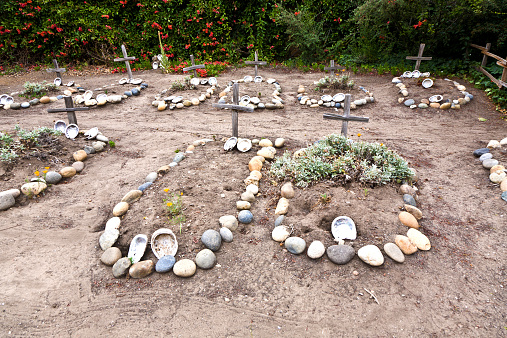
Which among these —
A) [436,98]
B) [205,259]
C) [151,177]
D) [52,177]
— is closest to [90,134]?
[52,177]

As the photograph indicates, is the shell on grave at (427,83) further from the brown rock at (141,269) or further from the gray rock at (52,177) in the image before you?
the gray rock at (52,177)

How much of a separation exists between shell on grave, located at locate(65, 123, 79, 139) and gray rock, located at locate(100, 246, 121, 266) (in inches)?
137

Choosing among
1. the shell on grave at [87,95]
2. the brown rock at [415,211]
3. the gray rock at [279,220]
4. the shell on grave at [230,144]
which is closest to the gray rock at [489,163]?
the brown rock at [415,211]

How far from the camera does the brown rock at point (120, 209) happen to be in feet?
11.8

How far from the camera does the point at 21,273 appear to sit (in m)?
2.92

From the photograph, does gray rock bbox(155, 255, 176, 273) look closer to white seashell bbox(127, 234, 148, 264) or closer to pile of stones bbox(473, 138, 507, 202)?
white seashell bbox(127, 234, 148, 264)

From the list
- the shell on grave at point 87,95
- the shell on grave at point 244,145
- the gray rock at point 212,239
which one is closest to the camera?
the gray rock at point 212,239

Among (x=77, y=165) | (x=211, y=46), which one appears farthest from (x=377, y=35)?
(x=77, y=165)

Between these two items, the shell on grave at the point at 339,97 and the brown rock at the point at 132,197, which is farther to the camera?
the shell on grave at the point at 339,97

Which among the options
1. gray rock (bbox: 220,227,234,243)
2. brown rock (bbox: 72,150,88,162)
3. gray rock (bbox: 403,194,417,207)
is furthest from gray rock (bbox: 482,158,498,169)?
brown rock (bbox: 72,150,88,162)

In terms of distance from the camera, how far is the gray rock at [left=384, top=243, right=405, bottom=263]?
2.86 m

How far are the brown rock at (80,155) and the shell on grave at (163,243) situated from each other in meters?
2.85

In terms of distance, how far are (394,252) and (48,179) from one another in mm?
4684

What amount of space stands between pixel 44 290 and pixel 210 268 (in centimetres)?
152
